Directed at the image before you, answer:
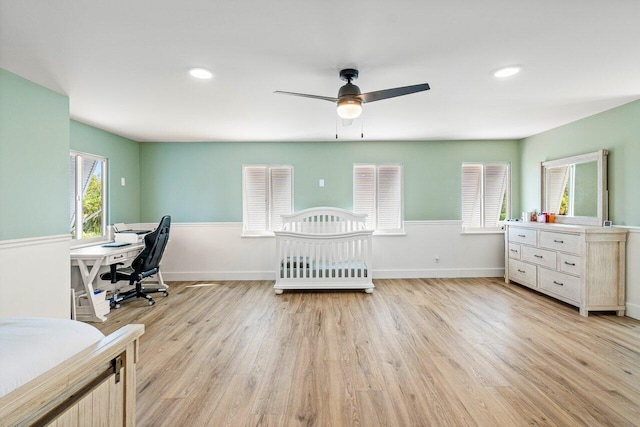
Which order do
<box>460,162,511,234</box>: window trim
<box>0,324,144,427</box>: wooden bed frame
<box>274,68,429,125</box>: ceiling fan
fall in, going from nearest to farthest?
<box>0,324,144,427</box>: wooden bed frame
<box>274,68,429,125</box>: ceiling fan
<box>460,162,511,234</box>: window trim

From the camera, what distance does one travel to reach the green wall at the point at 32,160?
7.97 feet

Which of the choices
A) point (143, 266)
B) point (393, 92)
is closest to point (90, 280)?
point (143, 266)

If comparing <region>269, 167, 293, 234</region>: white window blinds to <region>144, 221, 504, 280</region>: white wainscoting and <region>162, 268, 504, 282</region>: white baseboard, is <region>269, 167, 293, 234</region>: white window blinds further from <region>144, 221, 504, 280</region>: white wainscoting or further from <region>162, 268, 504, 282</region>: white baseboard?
<region>162, 268, 504, 282</region>: white baseboard

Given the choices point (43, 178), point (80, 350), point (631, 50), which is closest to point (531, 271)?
point (631, 50)

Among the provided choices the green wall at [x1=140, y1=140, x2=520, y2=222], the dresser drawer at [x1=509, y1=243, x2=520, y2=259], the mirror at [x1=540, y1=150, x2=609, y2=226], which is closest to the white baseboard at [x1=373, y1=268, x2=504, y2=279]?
the dresser drawer at [x1=509, y1=243, x2=520, y2=259]

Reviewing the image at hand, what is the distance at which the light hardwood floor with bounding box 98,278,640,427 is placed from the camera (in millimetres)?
1763

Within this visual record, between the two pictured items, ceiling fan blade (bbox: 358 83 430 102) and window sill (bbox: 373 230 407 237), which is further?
window sill (bbox: 373 230 407 237)

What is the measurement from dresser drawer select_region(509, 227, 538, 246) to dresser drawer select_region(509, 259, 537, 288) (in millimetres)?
331

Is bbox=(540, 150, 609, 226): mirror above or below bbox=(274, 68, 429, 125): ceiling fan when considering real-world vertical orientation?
below

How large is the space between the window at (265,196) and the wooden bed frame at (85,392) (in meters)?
3.96

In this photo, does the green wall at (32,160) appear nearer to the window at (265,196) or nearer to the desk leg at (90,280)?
the desk leg at (90,280)

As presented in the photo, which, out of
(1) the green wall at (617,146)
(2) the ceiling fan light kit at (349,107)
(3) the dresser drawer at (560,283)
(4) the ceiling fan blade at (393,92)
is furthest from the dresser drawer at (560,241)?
(2) the ceiling fan light kit at (349,107)

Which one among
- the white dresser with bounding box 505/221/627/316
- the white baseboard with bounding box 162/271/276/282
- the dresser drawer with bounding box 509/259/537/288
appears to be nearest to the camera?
the white dresser with bounding box 505/221/627/316

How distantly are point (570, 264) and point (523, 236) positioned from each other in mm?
915
